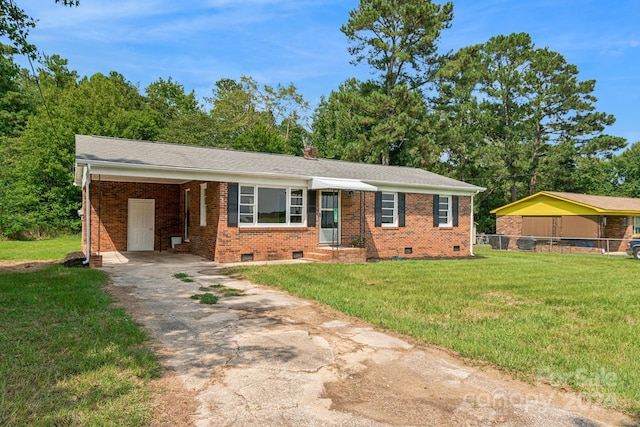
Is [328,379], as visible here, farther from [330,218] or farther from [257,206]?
[330,218]

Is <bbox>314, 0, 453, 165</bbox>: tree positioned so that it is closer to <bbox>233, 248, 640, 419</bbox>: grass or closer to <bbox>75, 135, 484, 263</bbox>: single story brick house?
<bbox>75, 135, 484, 263</bbox>: single story brick house

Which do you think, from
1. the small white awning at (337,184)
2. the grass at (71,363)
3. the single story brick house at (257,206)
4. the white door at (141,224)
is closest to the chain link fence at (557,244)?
the single story brick house at (257,206)

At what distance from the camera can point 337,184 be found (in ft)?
45.3

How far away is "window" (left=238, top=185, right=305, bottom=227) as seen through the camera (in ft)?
42.9

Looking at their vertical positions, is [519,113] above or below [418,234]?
above

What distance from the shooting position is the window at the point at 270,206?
13062 millimetres

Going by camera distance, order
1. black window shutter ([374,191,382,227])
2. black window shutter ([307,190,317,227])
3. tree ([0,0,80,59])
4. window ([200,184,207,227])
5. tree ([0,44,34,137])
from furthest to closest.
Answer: tree ([0,44,34,137]) → black window shutter ([374,191,382,227]) → black window shutter ([307,190,317,227]) → window ([200,184,207,227]) → tree ([0,0,80,59])

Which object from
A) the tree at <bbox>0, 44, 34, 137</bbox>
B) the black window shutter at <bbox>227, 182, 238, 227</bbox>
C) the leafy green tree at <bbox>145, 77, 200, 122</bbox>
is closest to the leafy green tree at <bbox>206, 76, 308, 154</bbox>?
the leafy green tree at <bbox>145, 77, 200, 122</bbox>

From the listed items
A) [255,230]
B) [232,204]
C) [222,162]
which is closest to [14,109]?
[222,162]

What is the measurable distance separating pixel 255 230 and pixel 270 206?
0.94 metres

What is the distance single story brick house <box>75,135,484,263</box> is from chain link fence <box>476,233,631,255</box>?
8525 mm

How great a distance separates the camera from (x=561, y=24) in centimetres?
1295

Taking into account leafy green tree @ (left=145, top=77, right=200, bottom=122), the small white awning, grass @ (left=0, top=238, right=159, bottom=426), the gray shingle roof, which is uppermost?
leafy green tree @ (left=145, top=77, right=200, bottom=122)

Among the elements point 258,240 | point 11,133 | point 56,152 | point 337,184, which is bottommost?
point 258,240
